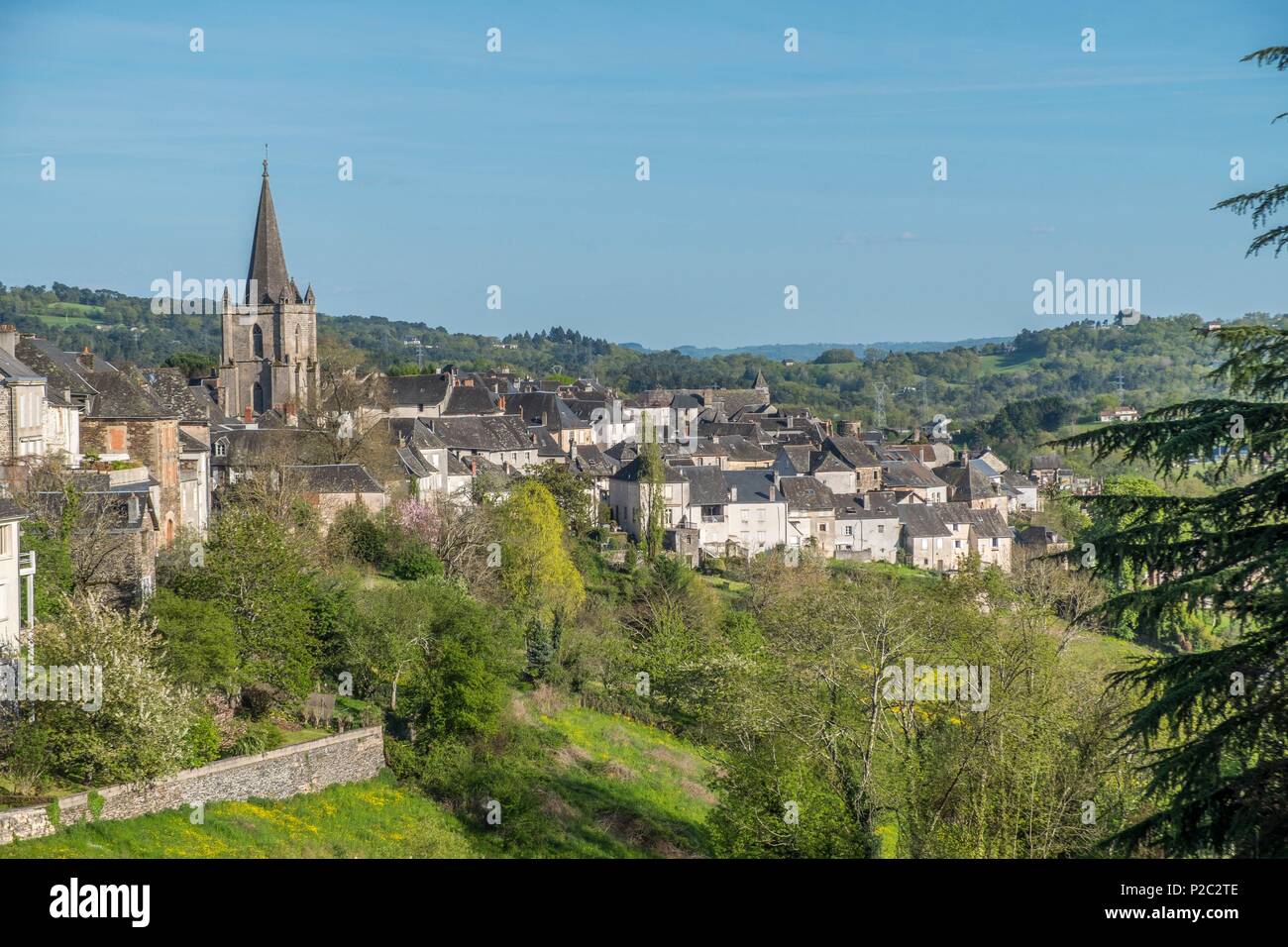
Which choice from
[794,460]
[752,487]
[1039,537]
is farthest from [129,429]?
[1039,537]

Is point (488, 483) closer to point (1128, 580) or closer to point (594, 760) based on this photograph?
point (594, 760)

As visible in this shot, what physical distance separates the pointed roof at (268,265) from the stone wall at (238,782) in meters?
56.4

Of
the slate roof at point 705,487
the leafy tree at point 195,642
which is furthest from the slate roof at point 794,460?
the leafy tree at point 195,642

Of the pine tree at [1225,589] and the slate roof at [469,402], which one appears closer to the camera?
the pine tree at [1225,589]

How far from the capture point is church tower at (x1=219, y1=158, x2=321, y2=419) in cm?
7962

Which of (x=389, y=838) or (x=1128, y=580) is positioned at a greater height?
(x=1128, y=580)

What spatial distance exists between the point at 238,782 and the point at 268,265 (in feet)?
Answer: 202

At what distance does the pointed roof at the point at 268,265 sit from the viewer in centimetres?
7938

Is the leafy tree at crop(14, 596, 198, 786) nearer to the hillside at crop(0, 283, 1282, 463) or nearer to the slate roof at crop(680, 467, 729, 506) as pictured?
the slate roof at crop(680, 467, 729, 506)

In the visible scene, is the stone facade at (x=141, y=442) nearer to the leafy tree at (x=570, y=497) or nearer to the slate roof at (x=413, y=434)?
the slate roof at (x=413, y=434)

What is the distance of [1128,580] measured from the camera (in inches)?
575

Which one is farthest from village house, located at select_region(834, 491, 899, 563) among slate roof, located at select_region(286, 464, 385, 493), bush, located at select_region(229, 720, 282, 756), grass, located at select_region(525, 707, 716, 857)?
bush, located at select_region(229, 720, 282, 756)
